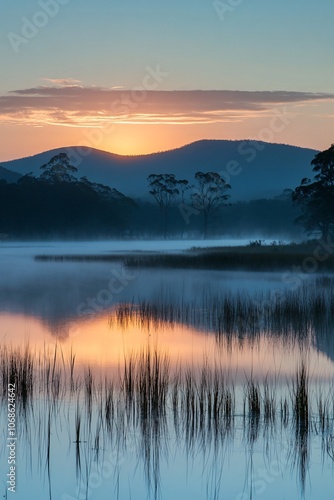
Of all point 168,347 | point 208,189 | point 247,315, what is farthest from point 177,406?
point 208,189

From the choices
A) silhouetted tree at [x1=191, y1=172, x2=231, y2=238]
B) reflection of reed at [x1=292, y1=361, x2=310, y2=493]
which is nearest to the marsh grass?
reflection of reed at [x1=292, y1=361, x2=310, y2=493]

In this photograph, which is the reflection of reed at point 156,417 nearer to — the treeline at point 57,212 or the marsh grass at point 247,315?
the marsh grass at point 247,315

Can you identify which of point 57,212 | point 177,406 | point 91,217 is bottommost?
Result: point 177,406

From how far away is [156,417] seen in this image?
937cm

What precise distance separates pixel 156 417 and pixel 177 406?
1.20 feet

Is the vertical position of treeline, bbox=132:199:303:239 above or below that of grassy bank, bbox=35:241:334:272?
above

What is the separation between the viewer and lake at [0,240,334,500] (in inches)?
302

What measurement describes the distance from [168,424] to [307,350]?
524 cm

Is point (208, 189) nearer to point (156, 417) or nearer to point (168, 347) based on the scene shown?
point (168, 347)

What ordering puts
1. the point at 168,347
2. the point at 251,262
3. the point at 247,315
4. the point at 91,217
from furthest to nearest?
the point at 91,217
the point at 251,262
the point at 247,315
the point at 168,347

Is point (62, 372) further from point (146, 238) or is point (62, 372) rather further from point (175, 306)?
point (146, 238)

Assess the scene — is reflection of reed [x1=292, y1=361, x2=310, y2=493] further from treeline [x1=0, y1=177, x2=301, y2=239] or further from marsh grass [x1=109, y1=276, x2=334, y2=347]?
treeline [x1=0, y1=177, x2=301, y2=239]

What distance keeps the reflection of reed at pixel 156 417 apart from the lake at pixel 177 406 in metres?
0.02

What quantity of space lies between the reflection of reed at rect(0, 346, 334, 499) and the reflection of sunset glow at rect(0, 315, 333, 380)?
1.19 meters
